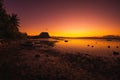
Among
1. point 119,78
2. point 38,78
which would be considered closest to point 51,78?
point 38,78

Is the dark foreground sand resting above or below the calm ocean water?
above

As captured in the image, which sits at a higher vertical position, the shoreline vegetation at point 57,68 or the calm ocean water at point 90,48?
the shoreline vegetation at point 57,68

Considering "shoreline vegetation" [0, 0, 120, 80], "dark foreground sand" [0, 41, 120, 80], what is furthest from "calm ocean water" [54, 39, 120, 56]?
"dark foreground sand" [0, 41, 120, 80]

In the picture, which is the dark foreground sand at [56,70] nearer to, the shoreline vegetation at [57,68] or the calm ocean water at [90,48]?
the shoreline vegetation at [57,68]

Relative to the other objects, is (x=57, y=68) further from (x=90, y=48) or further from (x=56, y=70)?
(x=90, y=48)

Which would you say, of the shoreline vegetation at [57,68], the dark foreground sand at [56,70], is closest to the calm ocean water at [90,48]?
the shoreline vegetation at [57,68]

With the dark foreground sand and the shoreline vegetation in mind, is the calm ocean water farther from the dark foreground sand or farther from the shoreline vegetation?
the dark foreground sand

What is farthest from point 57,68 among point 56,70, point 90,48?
point 90,48

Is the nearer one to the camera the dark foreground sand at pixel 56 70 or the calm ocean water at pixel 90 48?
the dark foreground sand at pixel 56 70

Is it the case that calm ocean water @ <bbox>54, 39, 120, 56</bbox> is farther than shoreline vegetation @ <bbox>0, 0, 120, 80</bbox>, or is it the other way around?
calm ocean water @ <bbox>54, 39, 120, 56</bbox>

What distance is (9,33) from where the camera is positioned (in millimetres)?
50344

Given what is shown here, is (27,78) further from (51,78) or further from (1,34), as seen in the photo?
(1,34)

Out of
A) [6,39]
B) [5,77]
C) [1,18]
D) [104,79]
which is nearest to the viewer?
[5,77]

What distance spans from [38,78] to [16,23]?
2103 inches
